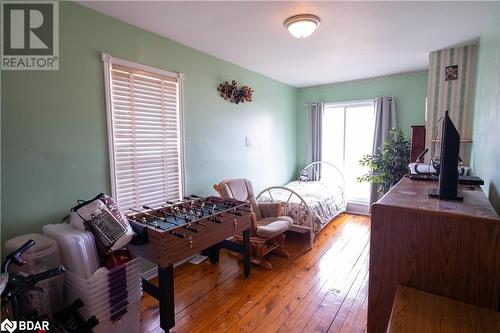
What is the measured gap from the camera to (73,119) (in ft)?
6.86

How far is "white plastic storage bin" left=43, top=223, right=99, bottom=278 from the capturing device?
1.65 meters

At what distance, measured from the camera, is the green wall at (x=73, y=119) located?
71.1 inches

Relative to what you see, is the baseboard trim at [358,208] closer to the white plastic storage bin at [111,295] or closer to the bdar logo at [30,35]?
the white plastic storage bin at [111,295]

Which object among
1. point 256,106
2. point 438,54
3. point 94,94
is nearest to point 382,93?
point 438,54

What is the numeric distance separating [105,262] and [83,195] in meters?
0.71

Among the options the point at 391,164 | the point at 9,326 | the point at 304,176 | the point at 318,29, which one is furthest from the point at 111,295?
the point at 304,176

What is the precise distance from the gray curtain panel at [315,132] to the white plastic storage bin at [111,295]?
410 centimetres

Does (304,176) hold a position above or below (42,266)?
above

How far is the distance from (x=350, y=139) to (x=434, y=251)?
13.6ft

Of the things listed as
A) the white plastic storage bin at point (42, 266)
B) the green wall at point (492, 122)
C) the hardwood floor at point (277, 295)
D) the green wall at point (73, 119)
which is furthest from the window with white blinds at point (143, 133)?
the green wall at point (492, 122)

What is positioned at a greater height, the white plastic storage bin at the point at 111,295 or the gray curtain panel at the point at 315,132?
the gray curtain panel at the point at 315,132

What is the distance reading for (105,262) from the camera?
1.78m

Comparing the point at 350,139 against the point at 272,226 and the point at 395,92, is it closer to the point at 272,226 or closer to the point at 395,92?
the point at 395,92

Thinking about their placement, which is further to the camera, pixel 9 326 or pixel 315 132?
pixel 315 132
